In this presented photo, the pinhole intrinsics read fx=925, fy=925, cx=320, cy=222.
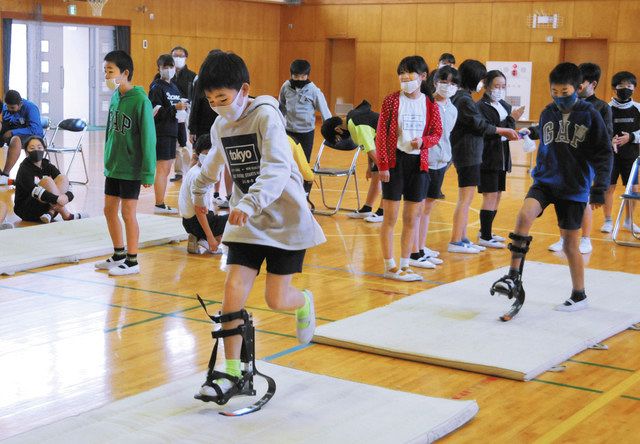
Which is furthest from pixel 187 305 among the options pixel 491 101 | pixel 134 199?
pixel 491 101

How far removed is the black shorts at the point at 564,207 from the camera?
5.53 meters

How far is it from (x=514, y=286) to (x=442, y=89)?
87.9 inches

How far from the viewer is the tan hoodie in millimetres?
3721

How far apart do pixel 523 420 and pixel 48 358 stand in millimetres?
2375

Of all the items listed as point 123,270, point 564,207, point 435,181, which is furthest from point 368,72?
point 564,207

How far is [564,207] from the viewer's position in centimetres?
555

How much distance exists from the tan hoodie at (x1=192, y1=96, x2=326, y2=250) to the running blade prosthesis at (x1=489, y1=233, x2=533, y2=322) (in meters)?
1.81

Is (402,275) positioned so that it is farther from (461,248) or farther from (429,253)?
(461,248)

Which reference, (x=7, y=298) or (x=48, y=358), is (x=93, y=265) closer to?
(x=7, y=298)

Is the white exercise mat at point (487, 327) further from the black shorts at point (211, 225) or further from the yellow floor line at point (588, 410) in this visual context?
the black shorts at point (211, 225)

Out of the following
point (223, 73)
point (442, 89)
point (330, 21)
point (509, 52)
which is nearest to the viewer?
point (223, 73)

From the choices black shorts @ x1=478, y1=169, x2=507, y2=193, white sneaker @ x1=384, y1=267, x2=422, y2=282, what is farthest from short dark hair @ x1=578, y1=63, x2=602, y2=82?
white sneaker @ x1=384, y1=267, x2=422, y2=282

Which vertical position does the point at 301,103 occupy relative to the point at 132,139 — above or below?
above

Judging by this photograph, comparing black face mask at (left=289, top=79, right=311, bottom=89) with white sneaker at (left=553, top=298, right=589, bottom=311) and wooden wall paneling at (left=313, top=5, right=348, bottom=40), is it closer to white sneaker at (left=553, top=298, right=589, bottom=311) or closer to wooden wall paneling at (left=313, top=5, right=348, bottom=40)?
white sneaker at (left=553, top=298, right=589, bottom=311)
